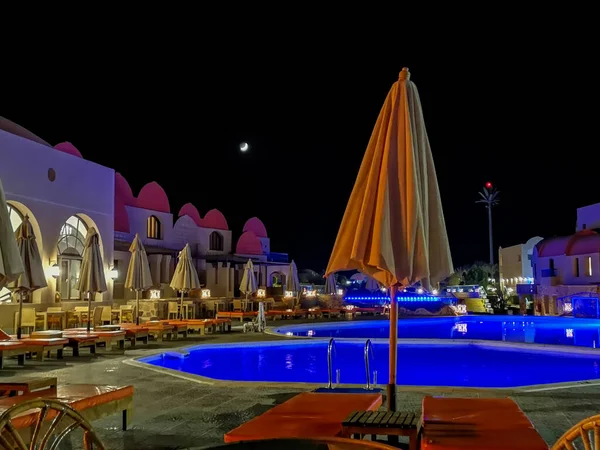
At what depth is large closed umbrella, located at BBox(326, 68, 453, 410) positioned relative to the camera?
4047 mm

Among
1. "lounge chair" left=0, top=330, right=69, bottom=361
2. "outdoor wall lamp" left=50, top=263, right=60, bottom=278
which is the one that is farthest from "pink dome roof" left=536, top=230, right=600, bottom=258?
"lounge chair" left=0, top=330, right=69, bottom=361

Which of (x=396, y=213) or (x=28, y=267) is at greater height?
(x=396, y=213)

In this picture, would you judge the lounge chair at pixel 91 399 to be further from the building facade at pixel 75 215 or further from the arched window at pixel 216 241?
the arched window at pixel 216 241

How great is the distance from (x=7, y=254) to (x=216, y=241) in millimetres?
29142

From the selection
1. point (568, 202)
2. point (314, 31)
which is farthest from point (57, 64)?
point (568, 202)

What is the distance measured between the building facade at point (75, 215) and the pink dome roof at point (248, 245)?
17.7 ft

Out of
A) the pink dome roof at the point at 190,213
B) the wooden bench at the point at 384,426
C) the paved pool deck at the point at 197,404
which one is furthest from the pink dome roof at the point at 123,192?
the wooden bench at the point at 384,426

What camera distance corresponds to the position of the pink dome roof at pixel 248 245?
1363 inches

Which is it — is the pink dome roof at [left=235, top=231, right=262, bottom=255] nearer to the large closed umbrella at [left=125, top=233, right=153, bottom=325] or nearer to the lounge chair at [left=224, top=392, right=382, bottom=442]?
the large closed umbrella at [left=125, top=233, right=153, bottom=325]

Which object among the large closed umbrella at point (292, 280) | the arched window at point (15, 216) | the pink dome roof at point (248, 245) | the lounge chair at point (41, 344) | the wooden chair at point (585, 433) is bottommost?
the lounge chair at point (41, 344)

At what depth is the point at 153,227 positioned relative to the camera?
27672 mm

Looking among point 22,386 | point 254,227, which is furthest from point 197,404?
point 254,227

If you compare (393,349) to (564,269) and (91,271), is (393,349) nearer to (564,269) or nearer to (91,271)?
(91,271)

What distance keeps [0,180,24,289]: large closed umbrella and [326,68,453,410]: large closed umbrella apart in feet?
7.75
